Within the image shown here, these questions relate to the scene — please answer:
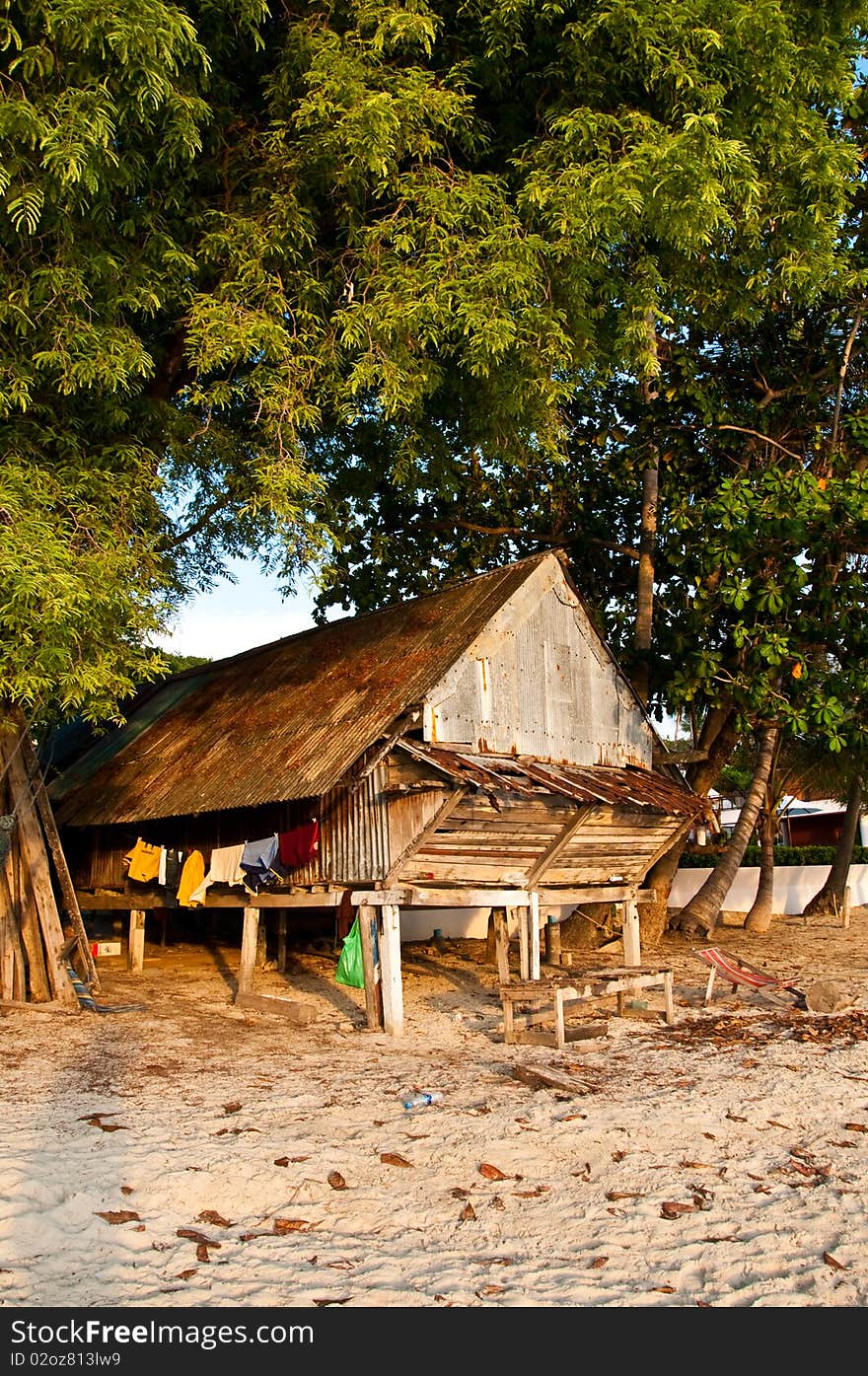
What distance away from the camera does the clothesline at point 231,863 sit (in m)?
13.9

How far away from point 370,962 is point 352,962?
28 cm

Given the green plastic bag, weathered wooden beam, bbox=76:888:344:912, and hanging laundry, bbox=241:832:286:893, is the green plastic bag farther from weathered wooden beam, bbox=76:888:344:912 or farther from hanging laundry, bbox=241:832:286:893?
hanging laundry, bbox=241:832:286:893

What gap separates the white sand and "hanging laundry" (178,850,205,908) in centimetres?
201

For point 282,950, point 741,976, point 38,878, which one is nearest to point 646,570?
point 741,976

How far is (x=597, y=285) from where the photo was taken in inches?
525

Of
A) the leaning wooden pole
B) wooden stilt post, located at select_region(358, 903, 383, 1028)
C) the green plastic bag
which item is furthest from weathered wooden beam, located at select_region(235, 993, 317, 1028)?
the leaning wooden pole

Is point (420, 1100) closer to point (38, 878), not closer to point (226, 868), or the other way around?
point (226, 868)

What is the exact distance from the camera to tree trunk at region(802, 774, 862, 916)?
1032 inches

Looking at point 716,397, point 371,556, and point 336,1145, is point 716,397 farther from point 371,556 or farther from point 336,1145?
point 336,1145

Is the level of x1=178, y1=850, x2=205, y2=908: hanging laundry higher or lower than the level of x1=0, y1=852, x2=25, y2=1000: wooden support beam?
higher

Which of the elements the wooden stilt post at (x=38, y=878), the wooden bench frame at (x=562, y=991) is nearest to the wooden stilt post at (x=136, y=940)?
the wooden stilt post at (x=38, y=878)

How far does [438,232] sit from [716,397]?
957 centimetres

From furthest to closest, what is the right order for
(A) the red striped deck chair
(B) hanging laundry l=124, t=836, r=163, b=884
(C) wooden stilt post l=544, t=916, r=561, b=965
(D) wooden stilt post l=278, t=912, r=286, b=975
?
1. (C) wooden stilt post l=544, t=916, r=561, b=965
2. (D) wooden stilt post l=278, t=912, r=286, b=975
3. (B) hanging laundry l=124, t=836, r=163, b=884
4. (A) the red striped deck chair
